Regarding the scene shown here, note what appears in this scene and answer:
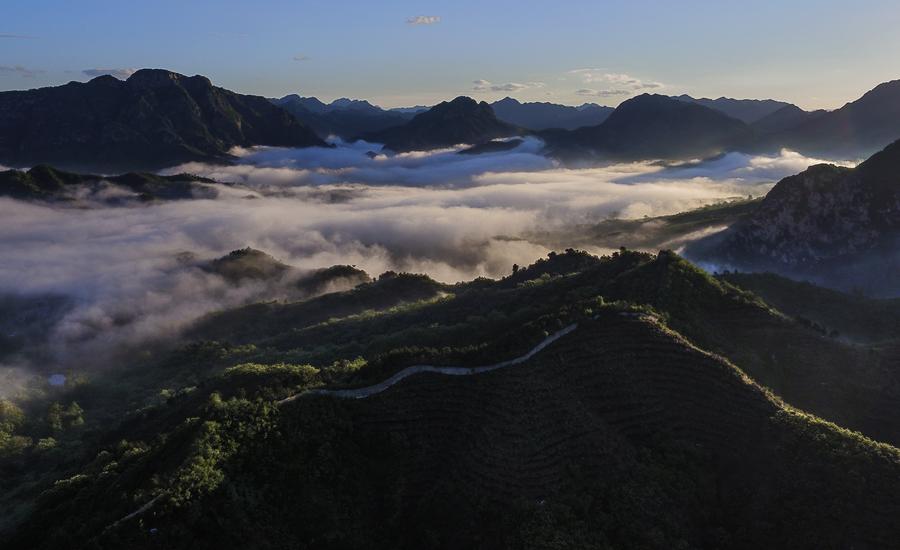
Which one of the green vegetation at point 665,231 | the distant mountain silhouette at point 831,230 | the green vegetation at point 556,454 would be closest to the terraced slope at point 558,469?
the green vegetation at point 556,454

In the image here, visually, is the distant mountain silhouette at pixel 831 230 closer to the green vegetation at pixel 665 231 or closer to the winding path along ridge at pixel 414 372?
the green vegetation at pixel 665 231

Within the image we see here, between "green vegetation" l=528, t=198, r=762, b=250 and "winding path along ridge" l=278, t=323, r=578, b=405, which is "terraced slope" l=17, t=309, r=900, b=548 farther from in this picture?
"green vegetation" l=528, t=198, r=762, b=250

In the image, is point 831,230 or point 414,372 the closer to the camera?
point 414,372

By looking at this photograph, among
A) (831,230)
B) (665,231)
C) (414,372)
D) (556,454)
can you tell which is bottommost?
(665,231)

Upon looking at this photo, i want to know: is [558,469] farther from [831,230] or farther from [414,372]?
[831,230]

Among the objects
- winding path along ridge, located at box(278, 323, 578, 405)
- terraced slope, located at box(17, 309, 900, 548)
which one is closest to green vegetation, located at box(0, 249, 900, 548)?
terraced slope, located at box(17, 309, 900, 548)

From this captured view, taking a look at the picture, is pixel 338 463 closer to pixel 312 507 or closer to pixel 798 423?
pixel 312 507

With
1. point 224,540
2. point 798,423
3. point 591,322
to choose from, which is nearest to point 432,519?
point 224,540

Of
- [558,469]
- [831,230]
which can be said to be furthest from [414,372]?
[831,230]
